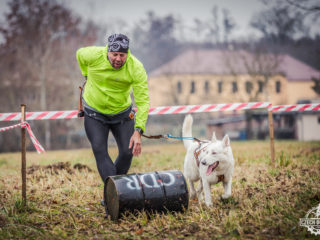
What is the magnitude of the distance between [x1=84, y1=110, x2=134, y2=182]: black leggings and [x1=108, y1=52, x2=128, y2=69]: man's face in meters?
0.78

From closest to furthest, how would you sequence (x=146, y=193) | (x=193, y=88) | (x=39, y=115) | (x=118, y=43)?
(x=146, y=193) → (x=118, y=43) → (x=39, y=115) → (x=193, y=88)

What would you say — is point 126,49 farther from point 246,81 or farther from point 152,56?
point 152,56

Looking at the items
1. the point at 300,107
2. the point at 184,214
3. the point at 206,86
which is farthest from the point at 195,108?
the point at 206,86

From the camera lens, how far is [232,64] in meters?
37.1

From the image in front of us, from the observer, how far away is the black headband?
397 centimetres

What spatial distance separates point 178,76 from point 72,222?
36097mm

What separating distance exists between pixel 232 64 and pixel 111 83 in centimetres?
3448

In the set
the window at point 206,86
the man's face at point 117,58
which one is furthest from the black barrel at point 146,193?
the window at point 206,86

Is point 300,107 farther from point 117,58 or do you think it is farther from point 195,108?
point 117,58

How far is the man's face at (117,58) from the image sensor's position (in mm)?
4008

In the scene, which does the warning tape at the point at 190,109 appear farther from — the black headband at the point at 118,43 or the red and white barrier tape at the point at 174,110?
the black headband at the point at 118,43

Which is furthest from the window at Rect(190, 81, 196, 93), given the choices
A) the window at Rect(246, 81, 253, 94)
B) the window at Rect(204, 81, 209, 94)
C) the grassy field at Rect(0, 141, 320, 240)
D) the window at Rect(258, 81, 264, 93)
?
the grassy field at Rect(0, 141, 320, 240)

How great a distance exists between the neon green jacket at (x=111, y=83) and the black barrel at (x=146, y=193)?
2.19ft

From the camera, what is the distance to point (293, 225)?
11.1 ft
